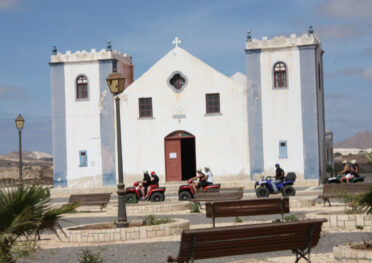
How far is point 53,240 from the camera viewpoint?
14.7 meters

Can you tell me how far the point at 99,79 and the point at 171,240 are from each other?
2416cm

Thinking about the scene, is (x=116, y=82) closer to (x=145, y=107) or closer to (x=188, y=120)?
(x=188, y=120)

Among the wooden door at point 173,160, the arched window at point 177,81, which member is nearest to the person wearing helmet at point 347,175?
the wooden door at point 173,160

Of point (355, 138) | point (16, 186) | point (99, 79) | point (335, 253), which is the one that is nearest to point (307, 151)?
point (99, 79)

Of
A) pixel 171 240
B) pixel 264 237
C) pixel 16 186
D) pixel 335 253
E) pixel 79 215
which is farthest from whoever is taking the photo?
pixel 79 215

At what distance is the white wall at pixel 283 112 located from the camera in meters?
34.5

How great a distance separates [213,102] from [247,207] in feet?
68.7

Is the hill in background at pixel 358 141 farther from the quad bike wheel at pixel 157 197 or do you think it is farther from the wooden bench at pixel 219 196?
the wooden bench at pixel 219 196

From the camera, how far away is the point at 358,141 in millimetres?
173625

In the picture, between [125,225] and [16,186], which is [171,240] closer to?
[125,225]

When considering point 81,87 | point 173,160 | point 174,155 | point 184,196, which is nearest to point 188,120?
point 174,155

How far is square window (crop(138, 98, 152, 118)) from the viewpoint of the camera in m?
36.7

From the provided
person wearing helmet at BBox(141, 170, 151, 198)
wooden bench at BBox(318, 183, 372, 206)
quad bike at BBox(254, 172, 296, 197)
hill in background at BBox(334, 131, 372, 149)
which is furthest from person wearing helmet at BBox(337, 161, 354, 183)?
hill in background at BBox(334, 131, 372, 149)

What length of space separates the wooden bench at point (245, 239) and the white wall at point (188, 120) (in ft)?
85.5
